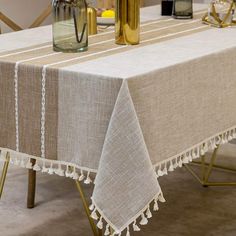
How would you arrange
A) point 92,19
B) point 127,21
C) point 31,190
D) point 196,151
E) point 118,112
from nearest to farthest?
point 118,112
point 196,151
point 127,21
point 92,19
point 31,190

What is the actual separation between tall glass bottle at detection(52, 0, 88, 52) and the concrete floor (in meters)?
0.84

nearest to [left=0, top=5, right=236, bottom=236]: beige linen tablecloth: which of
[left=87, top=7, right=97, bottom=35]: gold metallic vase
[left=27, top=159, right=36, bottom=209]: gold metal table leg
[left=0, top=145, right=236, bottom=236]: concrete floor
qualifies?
[left=87, top=7, right=97, bottom=35]: gold metallic vase

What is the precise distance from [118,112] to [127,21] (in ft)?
1.89

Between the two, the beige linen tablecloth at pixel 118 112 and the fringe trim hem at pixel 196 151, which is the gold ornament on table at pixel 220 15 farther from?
the fringe trim hem at pixel 196 151

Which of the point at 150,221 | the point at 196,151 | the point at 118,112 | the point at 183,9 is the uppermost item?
the point at 118,112

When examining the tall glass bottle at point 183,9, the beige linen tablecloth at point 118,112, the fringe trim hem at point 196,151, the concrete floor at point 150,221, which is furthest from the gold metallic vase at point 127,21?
the concrete floor at point 150,221

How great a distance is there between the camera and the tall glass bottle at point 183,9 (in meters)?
2.93

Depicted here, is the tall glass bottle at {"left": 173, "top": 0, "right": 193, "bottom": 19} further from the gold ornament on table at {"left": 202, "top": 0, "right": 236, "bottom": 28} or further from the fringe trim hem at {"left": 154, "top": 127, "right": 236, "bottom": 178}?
the fringe trim hem at {"left": 154, "top": 127, "right": 236, "bottom": 178}

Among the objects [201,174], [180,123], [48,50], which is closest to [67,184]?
[201,174]

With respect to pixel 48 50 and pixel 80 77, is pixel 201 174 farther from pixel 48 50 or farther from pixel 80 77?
pixel 80 77

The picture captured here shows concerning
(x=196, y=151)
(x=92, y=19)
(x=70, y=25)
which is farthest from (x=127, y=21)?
(x=196, y=151)

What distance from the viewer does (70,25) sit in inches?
83.7

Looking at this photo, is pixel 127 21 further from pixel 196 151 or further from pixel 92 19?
pixel 196 151

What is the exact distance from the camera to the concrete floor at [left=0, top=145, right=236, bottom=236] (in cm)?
266
